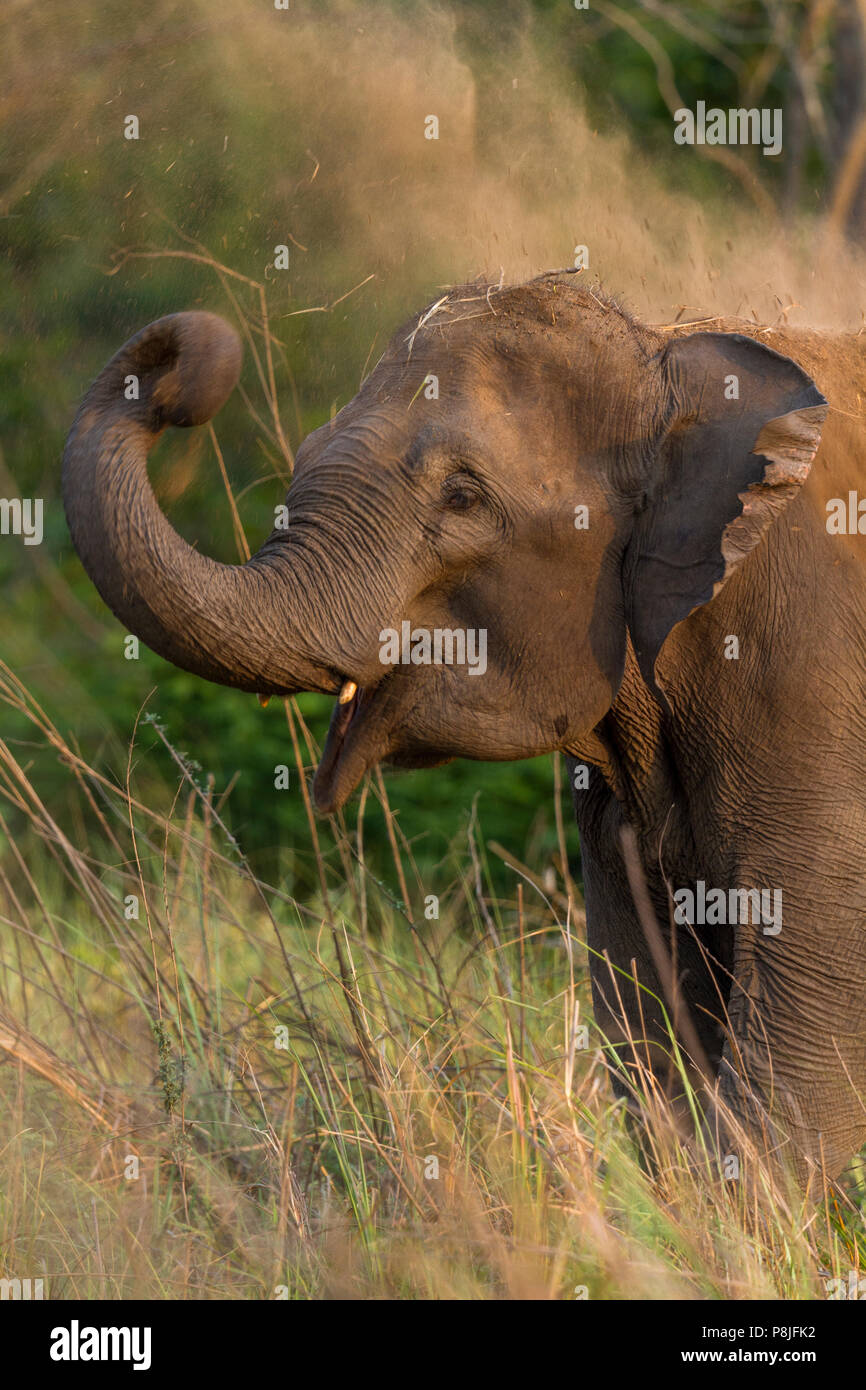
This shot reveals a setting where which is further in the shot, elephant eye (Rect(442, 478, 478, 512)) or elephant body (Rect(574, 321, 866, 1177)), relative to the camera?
elephant body (Rect(574, 321, 866, 1177))

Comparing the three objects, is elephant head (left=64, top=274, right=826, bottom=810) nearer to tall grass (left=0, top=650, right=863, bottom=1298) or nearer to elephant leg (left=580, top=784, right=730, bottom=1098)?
elephant leg (left=580, top=784, right=730, bottom=1098)

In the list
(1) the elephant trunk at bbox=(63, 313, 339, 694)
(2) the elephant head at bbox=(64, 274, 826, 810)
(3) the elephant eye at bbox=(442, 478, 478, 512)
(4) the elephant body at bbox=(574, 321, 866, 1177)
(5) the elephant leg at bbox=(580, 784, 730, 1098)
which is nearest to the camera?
(1) the elephant trunk at bbox=(63, 313, 339, 694)

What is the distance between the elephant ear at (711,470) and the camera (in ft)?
13.4

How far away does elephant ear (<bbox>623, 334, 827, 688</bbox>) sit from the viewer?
409cm

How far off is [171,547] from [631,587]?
1.17 m

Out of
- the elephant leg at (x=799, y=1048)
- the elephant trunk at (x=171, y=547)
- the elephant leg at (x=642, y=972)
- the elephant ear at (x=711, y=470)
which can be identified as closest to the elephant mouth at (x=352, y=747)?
the elephant trunk at (x=171, y=547)

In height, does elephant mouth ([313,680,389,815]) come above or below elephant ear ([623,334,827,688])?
below

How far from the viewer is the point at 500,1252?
3955 mm

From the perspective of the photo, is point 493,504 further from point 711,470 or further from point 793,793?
point 793,793

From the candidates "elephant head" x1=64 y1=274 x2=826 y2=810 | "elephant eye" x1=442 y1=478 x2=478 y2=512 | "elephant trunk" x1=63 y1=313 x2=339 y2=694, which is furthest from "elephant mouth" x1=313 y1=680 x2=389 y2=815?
"elephant eye" x1=442 y1=478 x2=478 y2=512

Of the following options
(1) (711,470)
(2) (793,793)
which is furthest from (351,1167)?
(1) (711,470)

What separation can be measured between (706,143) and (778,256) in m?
5.94

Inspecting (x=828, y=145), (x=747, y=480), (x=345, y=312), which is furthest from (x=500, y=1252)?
(x=828, y=145)

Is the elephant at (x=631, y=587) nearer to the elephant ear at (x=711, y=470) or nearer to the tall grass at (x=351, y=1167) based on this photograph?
the elephant ear at (x=711, y=470)
